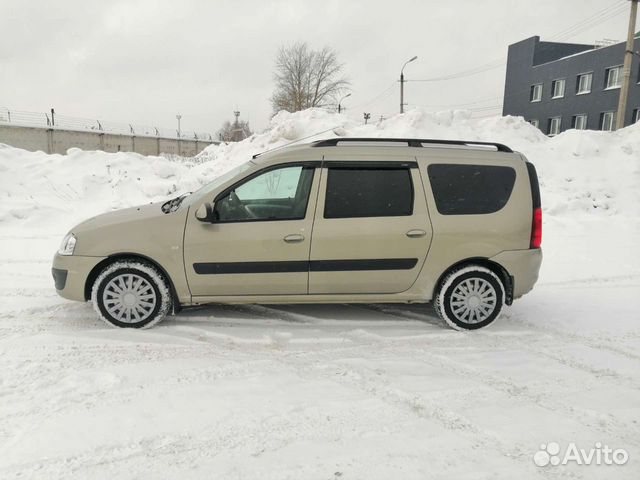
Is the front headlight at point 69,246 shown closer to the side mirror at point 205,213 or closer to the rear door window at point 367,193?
the side mirror at point 205,213

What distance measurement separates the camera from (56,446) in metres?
2.42

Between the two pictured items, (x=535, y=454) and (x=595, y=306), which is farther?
(x=595, y=306)

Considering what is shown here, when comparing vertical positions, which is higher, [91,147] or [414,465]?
[91,147]

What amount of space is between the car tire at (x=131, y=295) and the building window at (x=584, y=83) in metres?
36.5

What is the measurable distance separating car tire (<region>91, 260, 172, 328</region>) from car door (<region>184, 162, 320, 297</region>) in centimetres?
31

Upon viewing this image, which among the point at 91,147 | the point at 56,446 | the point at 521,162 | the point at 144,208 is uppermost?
the point at 91,147

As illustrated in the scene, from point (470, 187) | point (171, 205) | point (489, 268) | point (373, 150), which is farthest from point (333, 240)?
point (171, 205)

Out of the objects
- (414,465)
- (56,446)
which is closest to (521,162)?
(414,465)

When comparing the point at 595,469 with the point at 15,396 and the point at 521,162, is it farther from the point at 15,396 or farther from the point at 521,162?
the point at 15,396

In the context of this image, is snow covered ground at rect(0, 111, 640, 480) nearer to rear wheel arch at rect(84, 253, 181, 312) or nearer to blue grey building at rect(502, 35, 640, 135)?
rear wheel arch at rect(84, 253, 181, 312)

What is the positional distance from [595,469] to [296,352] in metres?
2.15

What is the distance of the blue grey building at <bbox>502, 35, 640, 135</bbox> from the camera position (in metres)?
29.8

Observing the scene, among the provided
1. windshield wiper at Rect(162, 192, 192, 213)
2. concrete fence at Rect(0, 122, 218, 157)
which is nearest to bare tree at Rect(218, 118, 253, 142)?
concrete fence at Rect(0, 122, 218, 157)

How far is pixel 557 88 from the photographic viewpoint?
35.1 metres
